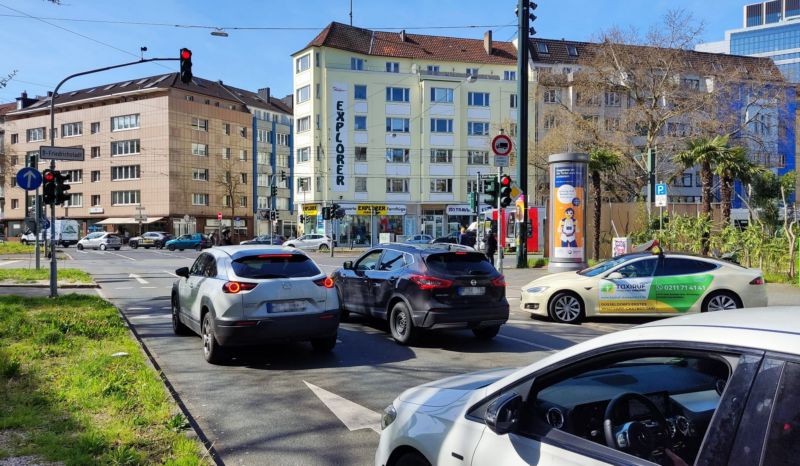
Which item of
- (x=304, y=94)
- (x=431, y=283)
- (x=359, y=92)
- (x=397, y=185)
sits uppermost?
(x=359, y=92)

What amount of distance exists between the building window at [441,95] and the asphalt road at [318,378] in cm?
5118

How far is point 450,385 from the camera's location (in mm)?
3479

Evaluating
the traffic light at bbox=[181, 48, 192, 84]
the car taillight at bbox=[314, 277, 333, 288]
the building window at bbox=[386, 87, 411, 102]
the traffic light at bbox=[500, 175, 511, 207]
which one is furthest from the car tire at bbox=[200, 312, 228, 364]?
the building window at bbox=[386, 87, 411, 102]

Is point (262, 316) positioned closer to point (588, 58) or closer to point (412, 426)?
point (412, 426)

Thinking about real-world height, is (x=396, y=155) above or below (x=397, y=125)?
below

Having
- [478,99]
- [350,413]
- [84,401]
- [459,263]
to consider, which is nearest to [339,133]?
[478,99]

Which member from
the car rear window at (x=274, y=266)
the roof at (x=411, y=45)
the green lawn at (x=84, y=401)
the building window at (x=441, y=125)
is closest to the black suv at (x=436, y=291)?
the car rear window at (x=274, y=266)

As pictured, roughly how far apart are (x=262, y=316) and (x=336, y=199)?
170 feet

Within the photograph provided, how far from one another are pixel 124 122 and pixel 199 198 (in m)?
11.9

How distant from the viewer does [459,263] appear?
9.65m

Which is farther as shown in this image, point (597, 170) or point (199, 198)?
point (199, 198)

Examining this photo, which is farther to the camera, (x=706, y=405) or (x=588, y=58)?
(x=588, y=58)

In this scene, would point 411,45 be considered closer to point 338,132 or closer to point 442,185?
point 338,132

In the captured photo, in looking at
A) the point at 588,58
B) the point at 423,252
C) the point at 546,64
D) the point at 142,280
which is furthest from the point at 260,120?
the point at 423,252
